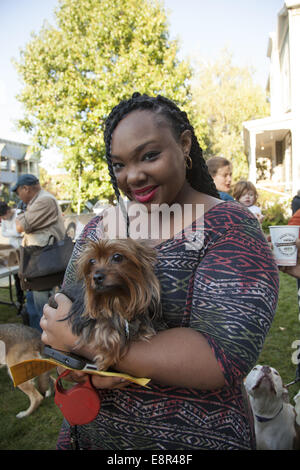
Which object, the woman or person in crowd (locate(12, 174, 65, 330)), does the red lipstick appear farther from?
person in crowd (locate(12, 174, 65, 330))

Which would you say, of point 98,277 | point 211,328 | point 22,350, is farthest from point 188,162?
point 22,350

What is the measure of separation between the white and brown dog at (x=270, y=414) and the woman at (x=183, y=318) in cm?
154

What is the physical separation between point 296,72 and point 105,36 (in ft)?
32.9

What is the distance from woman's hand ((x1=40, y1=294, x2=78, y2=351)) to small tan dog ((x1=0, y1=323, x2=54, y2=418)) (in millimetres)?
3130

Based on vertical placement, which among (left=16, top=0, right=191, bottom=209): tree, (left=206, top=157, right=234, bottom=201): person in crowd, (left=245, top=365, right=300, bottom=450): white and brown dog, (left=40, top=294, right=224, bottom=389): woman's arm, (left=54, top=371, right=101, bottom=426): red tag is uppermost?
(left=16, top=0, right=191, bottom=209): tree

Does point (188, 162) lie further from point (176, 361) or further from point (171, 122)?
point (176, 361)

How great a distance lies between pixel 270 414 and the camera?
2.78m

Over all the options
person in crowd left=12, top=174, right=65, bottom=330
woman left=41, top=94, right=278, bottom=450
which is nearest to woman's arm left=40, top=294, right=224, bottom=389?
woman left=41, top=94, right=278, bottom=450

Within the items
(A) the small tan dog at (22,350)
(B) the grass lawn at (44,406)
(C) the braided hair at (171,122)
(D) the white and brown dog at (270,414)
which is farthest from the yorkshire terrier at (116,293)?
(A) the small tan dog at (22,350)

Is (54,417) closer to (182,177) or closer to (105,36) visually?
(182,177)

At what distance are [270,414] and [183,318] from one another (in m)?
2.04

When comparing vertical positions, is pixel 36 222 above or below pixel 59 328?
above

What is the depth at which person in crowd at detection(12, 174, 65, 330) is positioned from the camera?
5613 millimetres

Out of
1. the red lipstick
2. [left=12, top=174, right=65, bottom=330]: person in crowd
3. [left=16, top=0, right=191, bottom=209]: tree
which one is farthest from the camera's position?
[left=16, top=0, right=191, bottom=209]: tree
